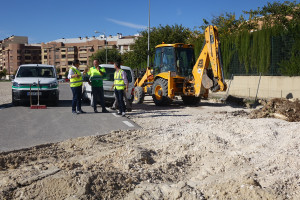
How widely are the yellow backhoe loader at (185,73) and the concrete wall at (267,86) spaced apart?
14.3ft

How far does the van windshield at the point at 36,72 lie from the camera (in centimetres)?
1482

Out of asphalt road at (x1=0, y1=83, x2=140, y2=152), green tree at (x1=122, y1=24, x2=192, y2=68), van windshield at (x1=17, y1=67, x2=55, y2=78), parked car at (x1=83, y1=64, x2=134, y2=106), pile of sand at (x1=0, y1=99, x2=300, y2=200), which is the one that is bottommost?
pile of sand at (x1=0, y1=99, x2=300, y2=200)

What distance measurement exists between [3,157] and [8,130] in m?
3.13

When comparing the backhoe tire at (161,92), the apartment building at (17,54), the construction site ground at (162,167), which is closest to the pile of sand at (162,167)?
the construction site ground at (162,167)

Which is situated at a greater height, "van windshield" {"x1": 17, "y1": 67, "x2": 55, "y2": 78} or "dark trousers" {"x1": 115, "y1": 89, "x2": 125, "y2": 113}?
"van windshield" {"x1": 17, "y1": 67, "x2": 55, "y2": 78}

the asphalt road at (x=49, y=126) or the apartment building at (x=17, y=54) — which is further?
the apartment building at (x=17, y=54)

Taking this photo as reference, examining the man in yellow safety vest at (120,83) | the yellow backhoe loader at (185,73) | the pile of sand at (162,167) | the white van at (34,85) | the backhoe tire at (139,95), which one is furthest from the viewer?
the backhoe tire at (139,95)

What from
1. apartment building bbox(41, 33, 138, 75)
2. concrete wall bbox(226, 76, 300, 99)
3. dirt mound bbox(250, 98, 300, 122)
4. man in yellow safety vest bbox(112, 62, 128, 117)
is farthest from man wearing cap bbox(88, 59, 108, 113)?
apartment building bbox(41, 33, 138, 75)

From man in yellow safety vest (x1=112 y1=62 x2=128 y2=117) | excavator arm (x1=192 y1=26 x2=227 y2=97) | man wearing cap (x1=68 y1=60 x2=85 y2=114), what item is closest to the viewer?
man in yellow safety vest (x1=112 y1=62 x2=128 y2=117)

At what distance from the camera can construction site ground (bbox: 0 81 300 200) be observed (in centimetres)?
402

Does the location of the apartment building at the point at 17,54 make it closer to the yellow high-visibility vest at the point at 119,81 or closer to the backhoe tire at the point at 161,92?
the backhoe tire at the point at 161,92

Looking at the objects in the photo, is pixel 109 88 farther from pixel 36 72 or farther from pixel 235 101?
pixel 235 101

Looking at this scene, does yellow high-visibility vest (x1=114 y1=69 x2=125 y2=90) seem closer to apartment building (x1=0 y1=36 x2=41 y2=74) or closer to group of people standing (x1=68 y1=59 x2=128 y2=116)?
group of people standing (x1=68 y1=59 x2=128 y2=116)

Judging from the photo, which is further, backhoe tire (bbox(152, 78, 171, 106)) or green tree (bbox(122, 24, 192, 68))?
green tree (bbox(122, 24, 192, 68))
